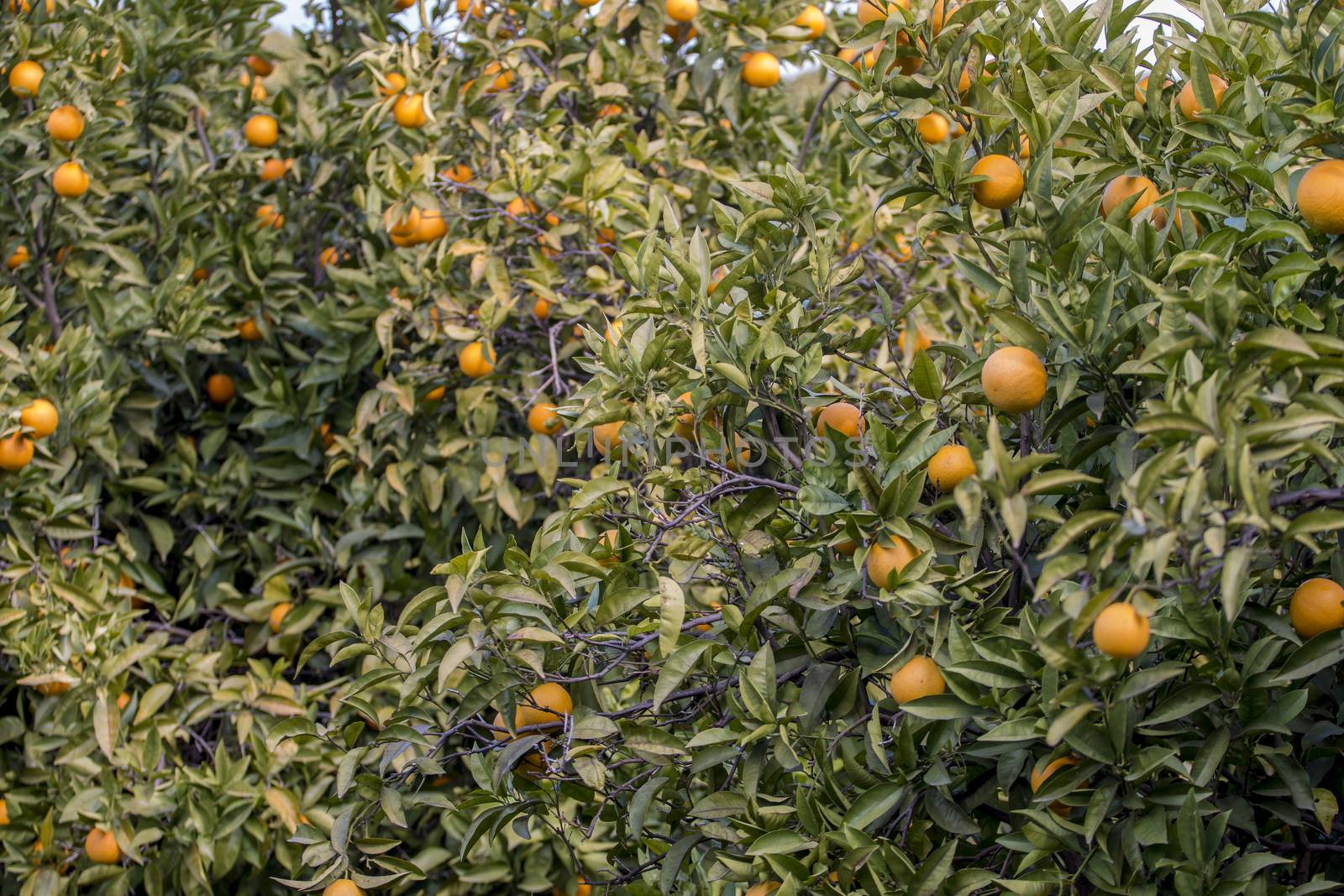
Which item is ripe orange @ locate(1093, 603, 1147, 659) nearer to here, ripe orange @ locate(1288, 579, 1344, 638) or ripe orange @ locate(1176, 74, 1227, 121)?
ripe orange @ locate(1288, 579, 1344, 638)

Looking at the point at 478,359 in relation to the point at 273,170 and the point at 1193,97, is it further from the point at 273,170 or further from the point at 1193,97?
the point at 1193,97

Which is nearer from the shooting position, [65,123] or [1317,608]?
[1317,608]

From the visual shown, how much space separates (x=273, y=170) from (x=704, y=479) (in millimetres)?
1827

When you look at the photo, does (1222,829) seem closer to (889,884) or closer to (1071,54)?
(889,884)

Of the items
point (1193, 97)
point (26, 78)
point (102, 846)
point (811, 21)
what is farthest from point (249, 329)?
point (1193, 97)

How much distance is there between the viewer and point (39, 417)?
2115mm

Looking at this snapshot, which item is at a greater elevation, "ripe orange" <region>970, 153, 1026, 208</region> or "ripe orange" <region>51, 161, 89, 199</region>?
"ripe orange" <region>970, 153, 1026, 208</region>

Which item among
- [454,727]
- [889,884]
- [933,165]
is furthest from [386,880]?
[933,165]

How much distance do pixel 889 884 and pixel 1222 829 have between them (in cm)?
31

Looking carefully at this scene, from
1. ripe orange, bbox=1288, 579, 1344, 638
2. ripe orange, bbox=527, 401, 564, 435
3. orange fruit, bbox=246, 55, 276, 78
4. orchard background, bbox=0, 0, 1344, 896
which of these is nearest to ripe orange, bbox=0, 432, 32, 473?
orchard background, bbox=0, 0, 1344, 896

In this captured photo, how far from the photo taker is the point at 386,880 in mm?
1365

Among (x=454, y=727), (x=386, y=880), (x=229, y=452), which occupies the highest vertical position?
(x=454, y=727)

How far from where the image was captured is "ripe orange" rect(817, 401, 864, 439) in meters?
1.41

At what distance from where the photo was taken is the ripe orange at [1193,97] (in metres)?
1.29
